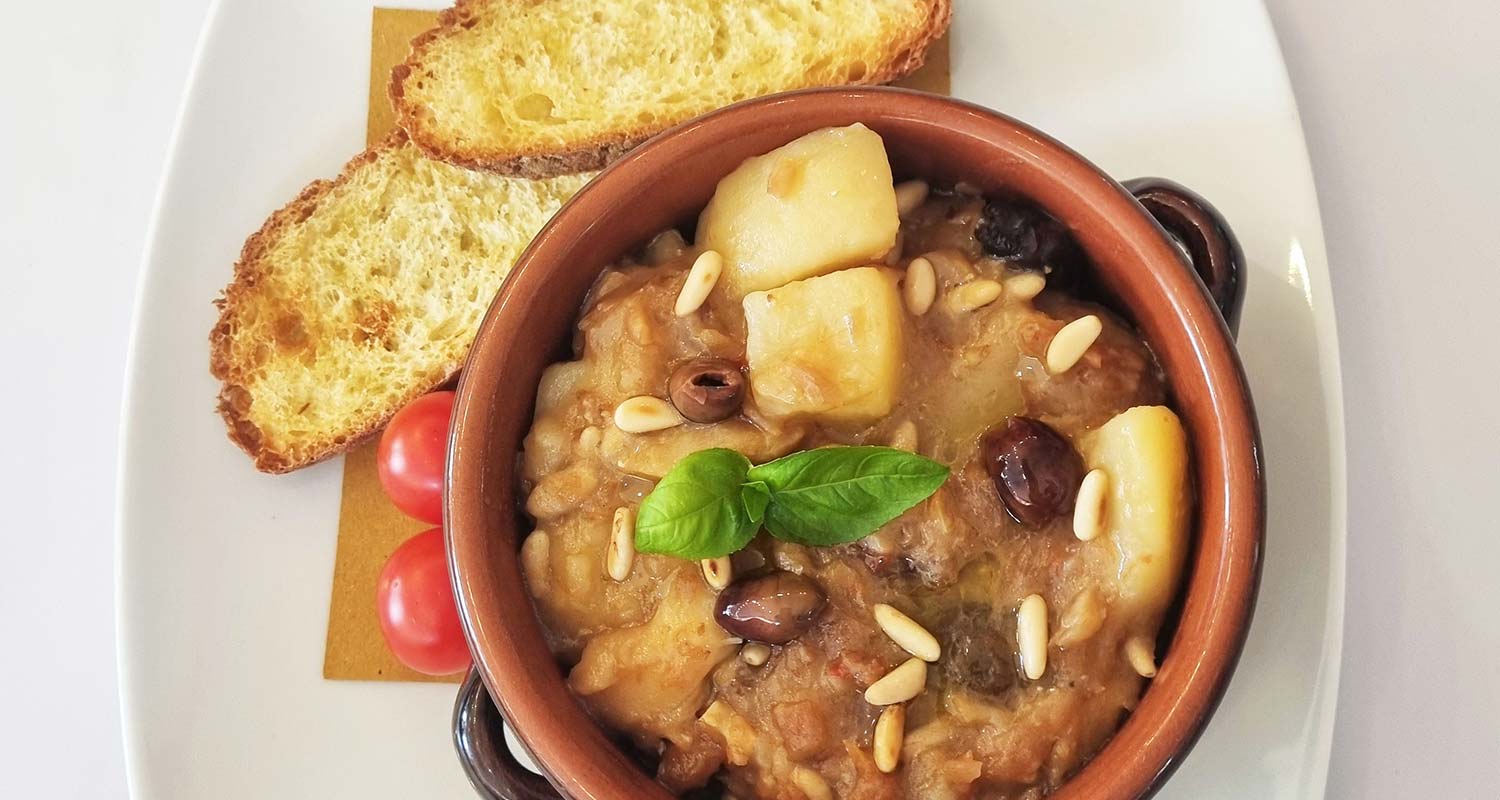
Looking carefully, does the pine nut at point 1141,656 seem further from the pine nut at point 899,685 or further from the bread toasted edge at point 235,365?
the bread toasted edge at point 235,365

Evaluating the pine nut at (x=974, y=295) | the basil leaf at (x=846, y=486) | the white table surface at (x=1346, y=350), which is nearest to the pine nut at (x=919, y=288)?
the pine nut at (x=974, y=295)

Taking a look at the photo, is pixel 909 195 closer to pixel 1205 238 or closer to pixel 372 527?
pixel 1205 238

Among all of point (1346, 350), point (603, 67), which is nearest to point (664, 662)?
point (603, 67)

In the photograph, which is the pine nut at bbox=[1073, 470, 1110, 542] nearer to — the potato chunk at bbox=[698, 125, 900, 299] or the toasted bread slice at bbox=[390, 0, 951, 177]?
the potato chunk at bbox=[698, 125, 900, 299]

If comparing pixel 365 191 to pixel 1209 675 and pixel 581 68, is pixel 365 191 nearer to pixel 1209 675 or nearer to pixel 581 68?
pixel 581 68

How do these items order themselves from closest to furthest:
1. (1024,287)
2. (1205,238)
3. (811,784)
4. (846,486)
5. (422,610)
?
(846,486) < (811,784) < (1024,287) < (1205,238) < (422,610)

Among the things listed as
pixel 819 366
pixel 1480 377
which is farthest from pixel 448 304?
pixel 1480 377

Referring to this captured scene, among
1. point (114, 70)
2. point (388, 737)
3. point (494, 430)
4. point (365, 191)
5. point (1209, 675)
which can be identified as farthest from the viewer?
point (114, 70)
